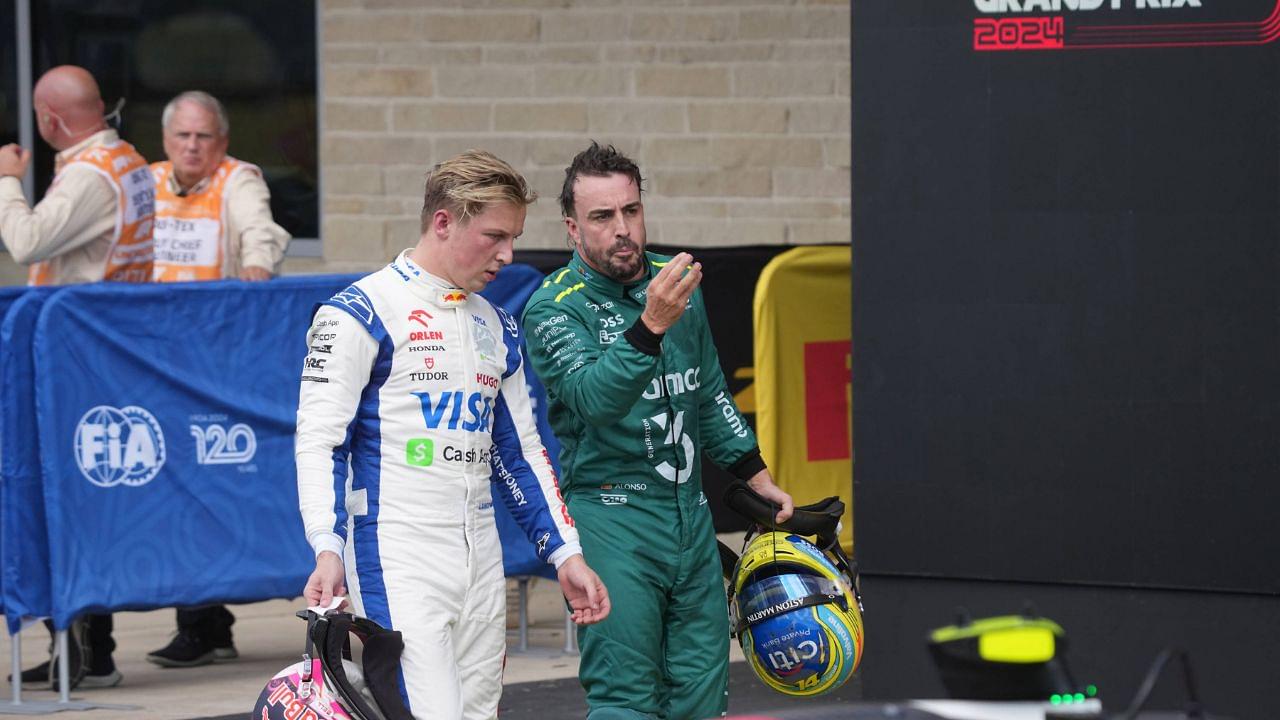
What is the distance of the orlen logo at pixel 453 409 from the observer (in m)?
4.68

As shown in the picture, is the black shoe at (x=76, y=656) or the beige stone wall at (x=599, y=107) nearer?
the black shoe at (x=76, y=656)

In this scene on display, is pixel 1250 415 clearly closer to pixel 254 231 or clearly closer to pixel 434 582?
pixel 434 582

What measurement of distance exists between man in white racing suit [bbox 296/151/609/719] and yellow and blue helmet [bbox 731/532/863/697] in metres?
0.78

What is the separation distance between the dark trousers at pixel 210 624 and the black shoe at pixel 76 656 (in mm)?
547

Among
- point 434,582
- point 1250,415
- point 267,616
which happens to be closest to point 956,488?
point 1250,415

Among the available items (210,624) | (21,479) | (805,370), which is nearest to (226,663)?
(210,624)

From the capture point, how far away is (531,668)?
320 inches

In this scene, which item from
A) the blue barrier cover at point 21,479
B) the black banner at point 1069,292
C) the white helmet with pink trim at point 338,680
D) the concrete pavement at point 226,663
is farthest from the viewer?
the concrete pavement at point 226,663

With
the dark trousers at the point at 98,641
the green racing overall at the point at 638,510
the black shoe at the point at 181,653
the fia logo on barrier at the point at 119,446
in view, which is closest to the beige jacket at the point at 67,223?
the fia logo on barrier at the point at 119,446

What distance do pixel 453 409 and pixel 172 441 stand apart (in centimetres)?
309

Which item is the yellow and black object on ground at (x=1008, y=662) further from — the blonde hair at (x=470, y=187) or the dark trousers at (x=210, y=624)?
the dark trousers at (x=210, y=624)

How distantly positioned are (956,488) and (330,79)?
608 cm

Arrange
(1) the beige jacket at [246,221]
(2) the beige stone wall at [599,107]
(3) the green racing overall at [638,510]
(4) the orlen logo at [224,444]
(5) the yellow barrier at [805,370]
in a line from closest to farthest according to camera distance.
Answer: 1. (3) the green racing overall at [638,510]
2. (4) the orlen logo at [224,444]
3. (5) the yellow barrier at [805,370]
4. (1) the beige jacket at [246,221]
5. (2) the beige stone wall at [599,107]

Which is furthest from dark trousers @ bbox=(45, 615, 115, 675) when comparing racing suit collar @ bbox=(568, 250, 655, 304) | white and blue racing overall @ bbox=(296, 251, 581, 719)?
white and blue racing overall @ bbox=(296, 251, 581, 719)
